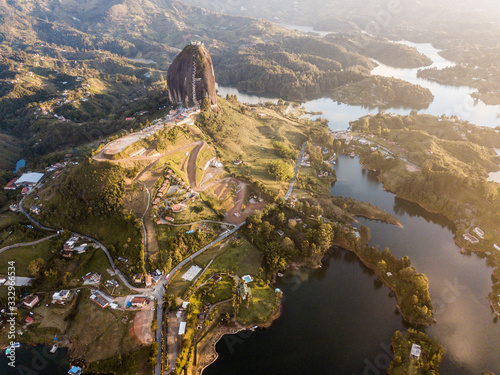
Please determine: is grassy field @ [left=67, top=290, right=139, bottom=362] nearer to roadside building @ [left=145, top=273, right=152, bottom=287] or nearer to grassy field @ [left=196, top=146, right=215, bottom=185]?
roadside building @ [left=145, top=273, right=152, bottom=287]

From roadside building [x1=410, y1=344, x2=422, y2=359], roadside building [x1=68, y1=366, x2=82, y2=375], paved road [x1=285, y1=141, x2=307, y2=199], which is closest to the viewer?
roadside building [x1=68, y1=366, x2=82, y2=375]

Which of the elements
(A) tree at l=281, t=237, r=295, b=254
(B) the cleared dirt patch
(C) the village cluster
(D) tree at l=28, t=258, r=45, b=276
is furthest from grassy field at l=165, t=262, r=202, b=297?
(D) tree at l=28, t=258, r=45, b=276

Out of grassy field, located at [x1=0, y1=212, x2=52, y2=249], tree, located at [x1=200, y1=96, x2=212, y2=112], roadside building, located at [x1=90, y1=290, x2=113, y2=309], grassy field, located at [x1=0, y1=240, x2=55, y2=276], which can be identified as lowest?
roadside building, located at [x1=90, y1=290, x2=113, y2=309]

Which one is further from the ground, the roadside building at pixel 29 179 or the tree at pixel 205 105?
the tree at pixel 205 105

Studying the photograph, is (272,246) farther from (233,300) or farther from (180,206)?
(180,206)

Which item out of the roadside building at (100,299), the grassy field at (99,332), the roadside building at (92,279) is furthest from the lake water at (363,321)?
the roadside building at (92,279)

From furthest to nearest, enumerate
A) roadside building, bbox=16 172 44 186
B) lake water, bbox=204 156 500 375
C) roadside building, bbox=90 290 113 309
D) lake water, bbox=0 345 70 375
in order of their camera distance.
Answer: roadside building, bbox=16 172 44 186 → roadside building, bbox=90 290 113 309 → lake water, bbox=204 156 500 375 → lake water, bbox=0 345 70 375

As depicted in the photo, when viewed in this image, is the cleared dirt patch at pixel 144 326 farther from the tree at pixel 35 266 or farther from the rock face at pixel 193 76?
the rock face at pixel 193 76
